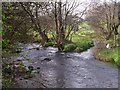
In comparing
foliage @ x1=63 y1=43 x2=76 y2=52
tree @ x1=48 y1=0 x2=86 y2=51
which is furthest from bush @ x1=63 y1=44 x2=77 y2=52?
tree @ x1=48 y1=0 x2=86 y2=51

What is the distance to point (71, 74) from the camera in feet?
33.7

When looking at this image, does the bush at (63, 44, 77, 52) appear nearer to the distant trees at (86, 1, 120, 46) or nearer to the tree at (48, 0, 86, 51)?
the tree at (48, 0, 86, 51)

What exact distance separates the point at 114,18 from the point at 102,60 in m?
9.96

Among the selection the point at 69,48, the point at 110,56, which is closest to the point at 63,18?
the point at 69,48

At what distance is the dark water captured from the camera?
8.53 m

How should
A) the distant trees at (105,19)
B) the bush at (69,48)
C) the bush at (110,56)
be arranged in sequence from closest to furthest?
1. the bush at (110,56)
2. the bush at (69,48)
3. the distant trees at (105,19)

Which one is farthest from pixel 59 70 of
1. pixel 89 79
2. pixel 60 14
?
pixel 60 14

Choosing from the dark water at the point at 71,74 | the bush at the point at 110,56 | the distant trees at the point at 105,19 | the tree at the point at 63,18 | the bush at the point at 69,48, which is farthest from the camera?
the distant trees at the point at 105,19

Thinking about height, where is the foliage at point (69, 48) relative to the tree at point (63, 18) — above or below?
below

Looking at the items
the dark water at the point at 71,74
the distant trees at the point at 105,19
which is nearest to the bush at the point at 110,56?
the dark water at the point at 71,74

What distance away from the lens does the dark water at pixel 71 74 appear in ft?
28.0

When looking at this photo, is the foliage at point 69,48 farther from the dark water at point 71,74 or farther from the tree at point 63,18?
the dark water at point 71,74

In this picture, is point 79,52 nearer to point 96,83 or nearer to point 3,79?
point 96,83

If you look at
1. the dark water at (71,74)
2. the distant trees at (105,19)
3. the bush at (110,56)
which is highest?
the distant trees at (105,19)
